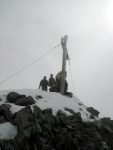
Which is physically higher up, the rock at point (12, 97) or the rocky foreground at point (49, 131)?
the rock at point (12, 97)

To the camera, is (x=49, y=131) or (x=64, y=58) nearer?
(x=49, y=131)

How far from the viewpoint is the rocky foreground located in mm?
11531

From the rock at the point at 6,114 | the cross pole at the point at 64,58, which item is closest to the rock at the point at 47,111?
the rock at the point at 6,114

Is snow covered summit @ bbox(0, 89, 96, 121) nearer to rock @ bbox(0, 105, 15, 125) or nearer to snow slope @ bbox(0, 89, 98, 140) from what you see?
snow slope @ bbox(0, 89, 98, 140)

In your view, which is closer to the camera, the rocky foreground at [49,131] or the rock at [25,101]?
the rocky foreground at [49,131]

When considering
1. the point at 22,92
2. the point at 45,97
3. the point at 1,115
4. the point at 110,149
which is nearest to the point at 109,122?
the point at 110,149

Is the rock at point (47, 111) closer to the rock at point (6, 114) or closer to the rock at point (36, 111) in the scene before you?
the rock at point (36, 111)

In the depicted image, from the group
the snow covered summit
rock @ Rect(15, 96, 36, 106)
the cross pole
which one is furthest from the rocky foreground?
the cross pole

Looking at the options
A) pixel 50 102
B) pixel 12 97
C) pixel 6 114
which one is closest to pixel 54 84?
pixel 50 102

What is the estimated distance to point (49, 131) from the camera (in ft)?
41.1

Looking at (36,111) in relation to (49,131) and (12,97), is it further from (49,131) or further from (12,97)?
(12,97)

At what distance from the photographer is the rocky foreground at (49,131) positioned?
1153cm

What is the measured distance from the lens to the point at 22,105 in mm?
14672

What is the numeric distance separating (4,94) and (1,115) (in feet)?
10.7
